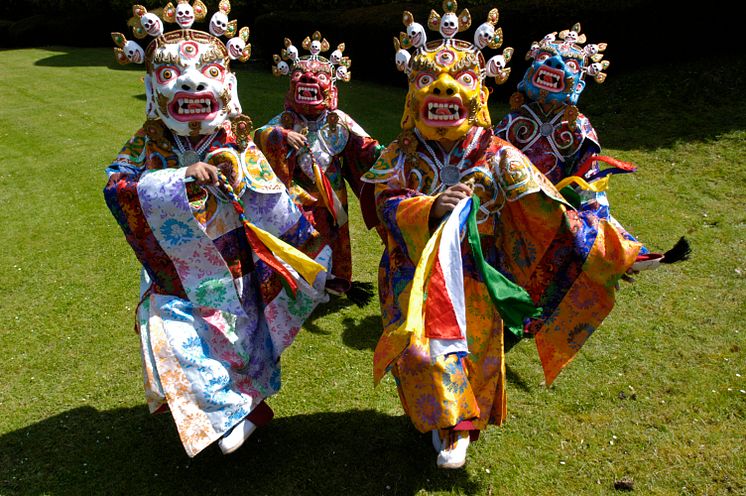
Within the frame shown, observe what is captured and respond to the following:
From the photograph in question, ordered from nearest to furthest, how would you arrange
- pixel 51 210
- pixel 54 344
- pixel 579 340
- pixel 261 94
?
→ pixel 579 340 < pixel 54 344 < pixel 51 210 < pixel 261 94

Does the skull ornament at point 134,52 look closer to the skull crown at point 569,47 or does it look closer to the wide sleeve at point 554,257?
the wide sleeve at point 554,257

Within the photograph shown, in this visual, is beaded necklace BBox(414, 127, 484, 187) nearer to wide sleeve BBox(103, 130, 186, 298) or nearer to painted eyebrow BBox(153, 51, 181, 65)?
painted eyebrow BBox(153, 51, 181, 65)

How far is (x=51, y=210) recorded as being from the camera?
7738 millimetres

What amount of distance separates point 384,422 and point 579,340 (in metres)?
1.30

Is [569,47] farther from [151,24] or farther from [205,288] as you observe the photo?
[205,288]

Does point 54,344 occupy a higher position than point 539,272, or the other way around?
point 539,272

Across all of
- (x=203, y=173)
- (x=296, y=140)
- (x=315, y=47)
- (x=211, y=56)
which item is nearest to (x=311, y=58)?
(x=315, y=47)

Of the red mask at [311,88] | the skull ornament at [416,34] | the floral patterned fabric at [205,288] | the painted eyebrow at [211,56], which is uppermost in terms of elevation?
the skull ornament at [416,34]

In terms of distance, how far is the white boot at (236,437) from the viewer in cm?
330

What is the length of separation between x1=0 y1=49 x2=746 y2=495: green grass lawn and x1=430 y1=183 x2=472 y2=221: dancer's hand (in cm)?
148

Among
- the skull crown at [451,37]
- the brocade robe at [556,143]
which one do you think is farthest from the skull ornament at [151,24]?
the brocade robe at [556,143]

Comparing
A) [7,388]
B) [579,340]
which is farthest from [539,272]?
[7,388]

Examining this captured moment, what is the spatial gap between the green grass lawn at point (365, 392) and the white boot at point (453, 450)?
0.35 metres

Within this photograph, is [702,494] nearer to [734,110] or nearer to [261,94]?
[734,110]
